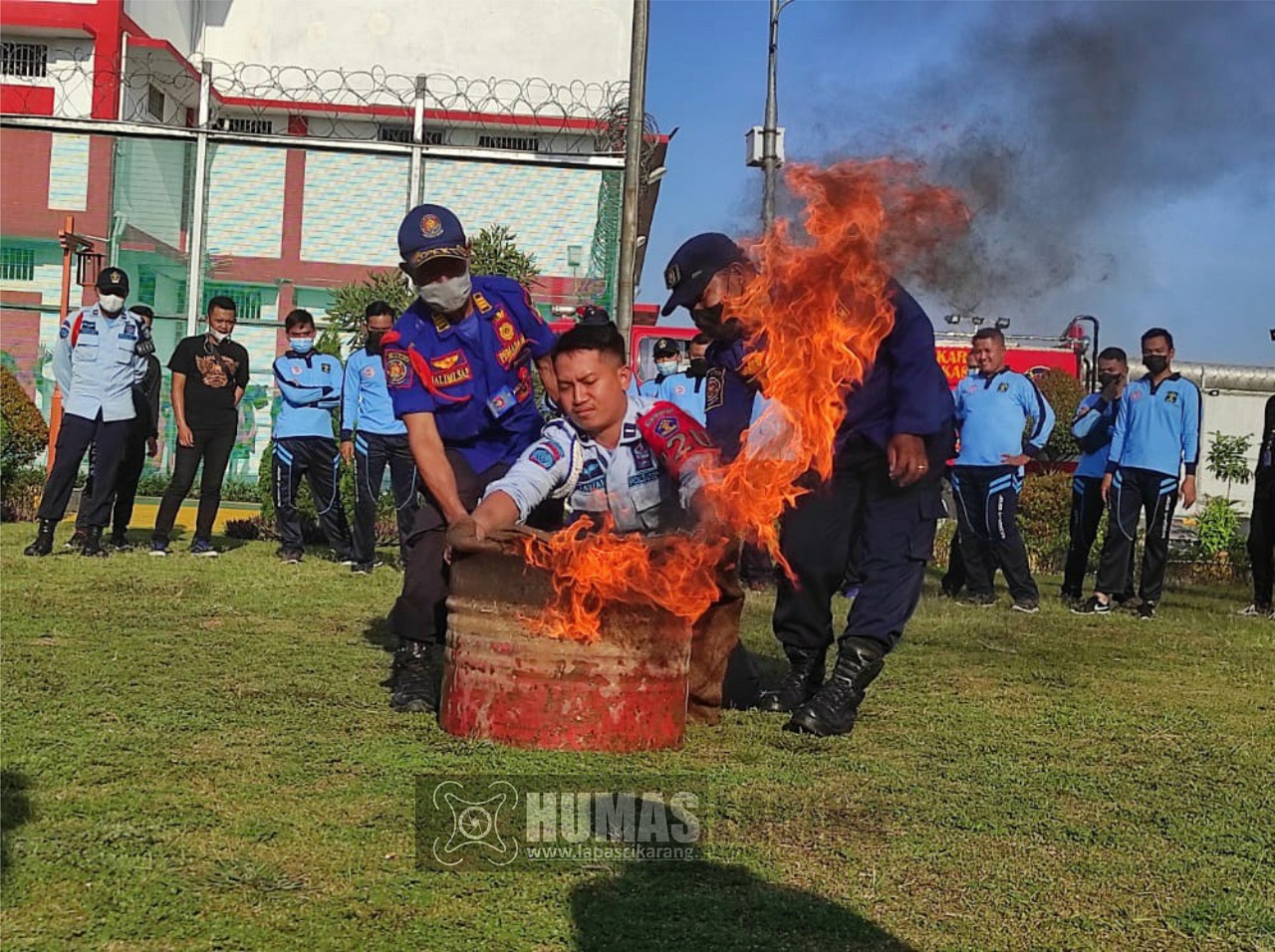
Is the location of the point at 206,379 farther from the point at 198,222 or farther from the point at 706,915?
the point at 706,915

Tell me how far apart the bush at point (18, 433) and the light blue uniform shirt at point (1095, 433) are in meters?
10.5

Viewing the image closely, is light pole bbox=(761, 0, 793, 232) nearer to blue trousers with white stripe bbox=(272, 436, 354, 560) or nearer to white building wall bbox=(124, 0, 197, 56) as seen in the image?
blue trousers with white stripe bbox=(272, 436, 354, 560)

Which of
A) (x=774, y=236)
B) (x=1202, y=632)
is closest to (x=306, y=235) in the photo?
(x=1202, y=632)

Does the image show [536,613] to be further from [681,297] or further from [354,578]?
[354,578]

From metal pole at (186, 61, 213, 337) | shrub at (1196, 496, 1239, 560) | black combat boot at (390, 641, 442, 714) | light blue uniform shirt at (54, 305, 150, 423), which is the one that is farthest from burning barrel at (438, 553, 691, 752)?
metal pole at (186, 61, 213, 337)

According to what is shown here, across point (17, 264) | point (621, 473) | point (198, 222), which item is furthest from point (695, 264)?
point (17, 264)

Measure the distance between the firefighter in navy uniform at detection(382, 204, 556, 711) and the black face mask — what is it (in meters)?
0.65

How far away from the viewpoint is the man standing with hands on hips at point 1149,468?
10.0 metres

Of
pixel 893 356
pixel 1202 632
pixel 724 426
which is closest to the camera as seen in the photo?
pixel 893 356

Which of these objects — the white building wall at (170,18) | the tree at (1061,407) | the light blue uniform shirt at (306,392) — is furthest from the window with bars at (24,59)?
the tree at (1061,407)

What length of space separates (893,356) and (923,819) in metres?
1.98

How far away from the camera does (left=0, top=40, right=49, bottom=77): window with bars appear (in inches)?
983

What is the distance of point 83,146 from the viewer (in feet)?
56.7

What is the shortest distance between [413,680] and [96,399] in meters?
6.05
